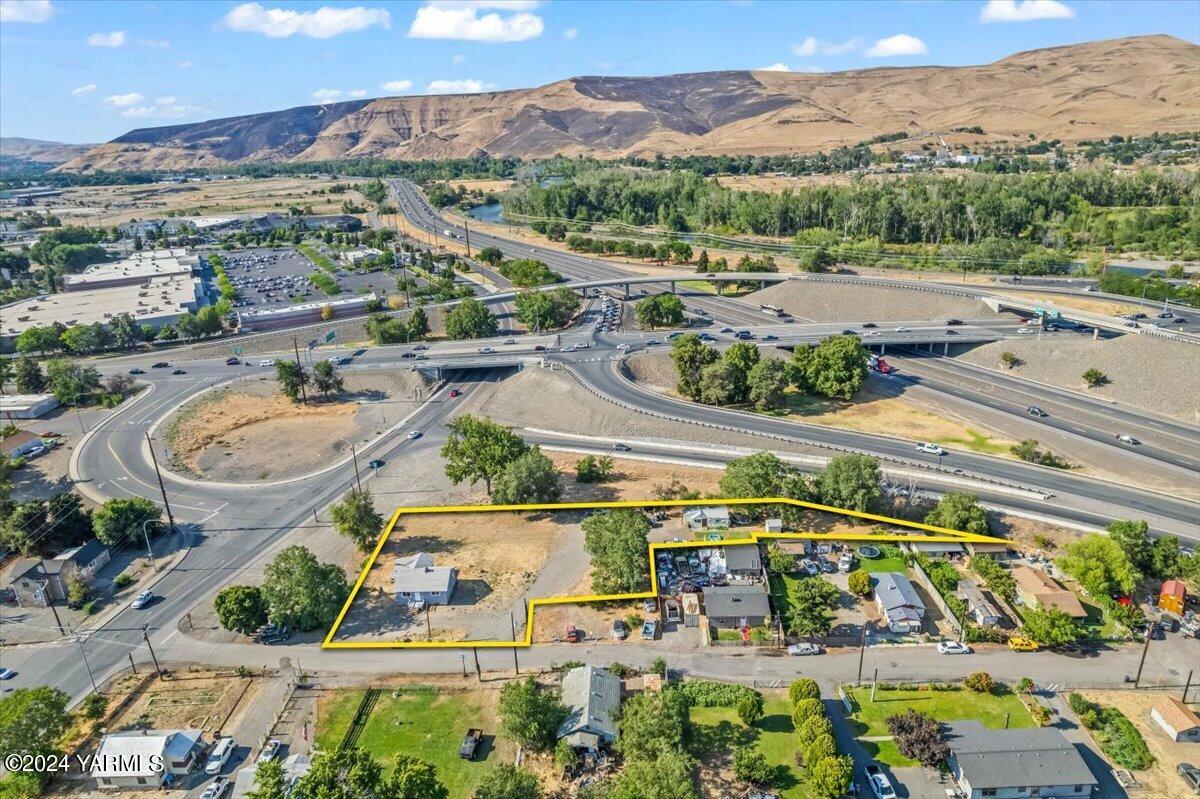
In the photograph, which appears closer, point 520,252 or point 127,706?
point 127,706

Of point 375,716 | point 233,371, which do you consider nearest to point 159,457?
point 233,371

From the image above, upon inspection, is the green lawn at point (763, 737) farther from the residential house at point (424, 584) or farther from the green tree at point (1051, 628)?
the residential house at point (424, 584)

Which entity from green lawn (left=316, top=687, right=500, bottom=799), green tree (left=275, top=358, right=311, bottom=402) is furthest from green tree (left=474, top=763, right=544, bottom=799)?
green tree (left=275, top=358, right=311, bottom=402)

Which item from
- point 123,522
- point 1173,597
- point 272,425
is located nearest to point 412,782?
point 123,522

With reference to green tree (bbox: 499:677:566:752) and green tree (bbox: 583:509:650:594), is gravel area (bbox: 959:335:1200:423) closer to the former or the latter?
green tree (bbox: 583:509:650:594)

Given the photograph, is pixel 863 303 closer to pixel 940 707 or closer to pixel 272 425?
pixel 940 707

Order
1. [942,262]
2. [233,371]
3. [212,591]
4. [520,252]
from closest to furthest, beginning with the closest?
[212,591] < [233,371] < [942,262] < [520,252]

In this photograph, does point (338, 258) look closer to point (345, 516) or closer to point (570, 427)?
point (570, 427)
